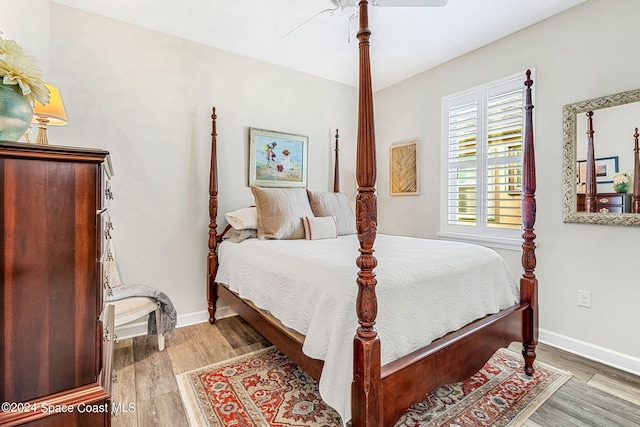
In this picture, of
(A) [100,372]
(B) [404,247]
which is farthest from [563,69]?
(A) [100,372]

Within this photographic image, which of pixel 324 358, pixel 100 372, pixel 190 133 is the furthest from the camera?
pixel 190 133

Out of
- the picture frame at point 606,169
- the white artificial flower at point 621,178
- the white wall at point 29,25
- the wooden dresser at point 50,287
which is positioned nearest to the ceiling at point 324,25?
the white wall at point 29,25

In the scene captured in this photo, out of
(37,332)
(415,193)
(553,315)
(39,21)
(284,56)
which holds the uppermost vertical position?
(284,56)

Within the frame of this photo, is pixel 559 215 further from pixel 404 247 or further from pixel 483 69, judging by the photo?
pixel 483 69

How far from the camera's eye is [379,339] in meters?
1.20

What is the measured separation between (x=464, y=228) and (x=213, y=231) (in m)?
2.47

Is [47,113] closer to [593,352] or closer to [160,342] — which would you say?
[160,342]

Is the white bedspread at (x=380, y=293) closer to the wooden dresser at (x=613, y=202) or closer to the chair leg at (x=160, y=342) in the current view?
the chair leg at (x=160, y=342)

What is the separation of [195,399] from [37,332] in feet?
3.76

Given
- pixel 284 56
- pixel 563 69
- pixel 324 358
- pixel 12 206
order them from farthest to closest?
pixel 284 56 → pixel 563 69 → pixel 324 358 → pixel 12 206

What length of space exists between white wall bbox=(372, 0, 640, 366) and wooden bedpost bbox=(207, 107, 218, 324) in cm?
251

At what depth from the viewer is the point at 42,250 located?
85 centimetres

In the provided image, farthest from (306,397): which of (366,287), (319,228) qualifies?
(319,228)

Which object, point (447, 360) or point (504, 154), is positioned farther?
point (504, 154)
